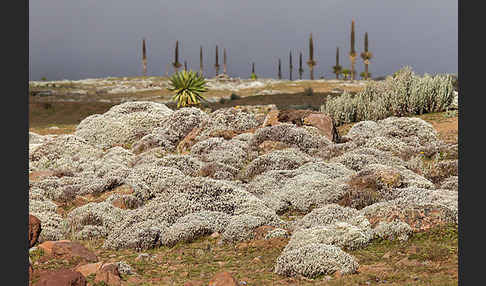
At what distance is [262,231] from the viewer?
8984 millimetres

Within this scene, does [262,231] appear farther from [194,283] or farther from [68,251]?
[68,251]

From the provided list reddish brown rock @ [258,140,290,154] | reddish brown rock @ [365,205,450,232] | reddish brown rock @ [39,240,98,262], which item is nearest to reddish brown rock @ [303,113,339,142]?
reddish brown rock @ [258,140,290,154]

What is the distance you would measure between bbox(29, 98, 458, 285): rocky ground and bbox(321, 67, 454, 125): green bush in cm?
299

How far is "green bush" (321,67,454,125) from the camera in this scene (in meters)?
21.5

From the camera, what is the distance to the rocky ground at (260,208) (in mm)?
7094

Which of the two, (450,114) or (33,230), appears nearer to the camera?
(33,230)

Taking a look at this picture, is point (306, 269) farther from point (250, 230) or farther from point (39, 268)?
point (39, 268)

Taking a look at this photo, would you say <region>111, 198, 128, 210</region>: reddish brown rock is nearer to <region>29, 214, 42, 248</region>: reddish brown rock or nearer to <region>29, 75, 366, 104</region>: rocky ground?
<region>29, 214, 42, 248</region>: reddish brown rock

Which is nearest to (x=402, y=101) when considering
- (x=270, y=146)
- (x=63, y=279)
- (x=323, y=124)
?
(x=323, y=124)

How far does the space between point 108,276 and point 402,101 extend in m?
18.0

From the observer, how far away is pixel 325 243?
7.77 m

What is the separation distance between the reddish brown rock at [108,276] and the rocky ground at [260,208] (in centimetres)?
2

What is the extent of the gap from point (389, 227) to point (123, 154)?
12384 mm

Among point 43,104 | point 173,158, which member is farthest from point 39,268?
point 43,104
